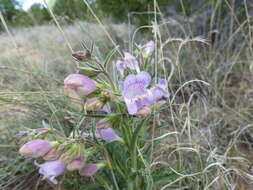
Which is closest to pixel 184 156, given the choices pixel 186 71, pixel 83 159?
pixel 83 159

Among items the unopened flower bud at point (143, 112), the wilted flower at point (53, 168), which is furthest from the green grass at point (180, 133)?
the unopened flower bud at point (143, 112)

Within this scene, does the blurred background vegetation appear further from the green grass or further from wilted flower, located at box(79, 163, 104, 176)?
wilted flower, located at box(79, 163, 104, 176)

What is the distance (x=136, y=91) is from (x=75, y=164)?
0.91 ft

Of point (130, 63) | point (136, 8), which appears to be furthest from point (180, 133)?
point (136, 8)

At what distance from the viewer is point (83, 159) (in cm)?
77

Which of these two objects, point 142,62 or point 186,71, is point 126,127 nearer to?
point 142,62

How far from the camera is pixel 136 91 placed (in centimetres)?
79

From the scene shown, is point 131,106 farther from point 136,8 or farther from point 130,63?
point 136,8

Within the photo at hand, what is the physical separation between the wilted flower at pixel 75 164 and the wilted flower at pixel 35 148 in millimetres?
87

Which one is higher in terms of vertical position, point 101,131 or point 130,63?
point 130,63

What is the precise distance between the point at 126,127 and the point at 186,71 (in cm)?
152

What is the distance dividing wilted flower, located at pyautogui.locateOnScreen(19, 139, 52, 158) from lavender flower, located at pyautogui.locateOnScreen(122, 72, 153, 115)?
0.89ft

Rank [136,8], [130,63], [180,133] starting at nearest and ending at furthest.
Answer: [130,63] → [180,133] → [136,8]

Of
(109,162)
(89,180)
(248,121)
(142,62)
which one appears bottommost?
(248,121)
